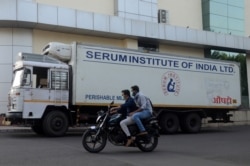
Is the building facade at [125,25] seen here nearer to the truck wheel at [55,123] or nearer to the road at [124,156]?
the truck wheel at [55,123]

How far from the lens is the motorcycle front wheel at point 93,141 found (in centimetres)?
1084

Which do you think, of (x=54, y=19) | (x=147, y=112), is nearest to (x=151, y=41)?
(x=54, y=19)

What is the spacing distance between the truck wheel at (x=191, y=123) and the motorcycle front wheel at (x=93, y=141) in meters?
9.70

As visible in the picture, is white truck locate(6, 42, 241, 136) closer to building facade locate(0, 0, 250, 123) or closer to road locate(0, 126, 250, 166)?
road locate(0, 126, 250, 166)

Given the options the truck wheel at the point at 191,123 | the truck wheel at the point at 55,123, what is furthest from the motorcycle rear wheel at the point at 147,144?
the truck wheel at the point at 191,123

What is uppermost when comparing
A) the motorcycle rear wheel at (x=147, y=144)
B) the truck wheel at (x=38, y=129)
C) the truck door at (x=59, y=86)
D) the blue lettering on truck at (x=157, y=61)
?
the blue lettering on truck at (x=157, y=61)

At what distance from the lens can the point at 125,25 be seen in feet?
87.8

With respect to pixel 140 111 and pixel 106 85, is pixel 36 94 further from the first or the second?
pixel 140 111

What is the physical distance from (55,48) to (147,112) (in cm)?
692

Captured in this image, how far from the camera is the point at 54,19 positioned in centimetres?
2395

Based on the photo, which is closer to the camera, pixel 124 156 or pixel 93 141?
pixel 124 156

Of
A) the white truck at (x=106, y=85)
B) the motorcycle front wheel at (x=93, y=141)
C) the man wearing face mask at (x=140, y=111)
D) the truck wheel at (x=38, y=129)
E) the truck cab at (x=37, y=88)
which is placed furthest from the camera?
the truck wheel at (x=38, y=129)

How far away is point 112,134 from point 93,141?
64cm

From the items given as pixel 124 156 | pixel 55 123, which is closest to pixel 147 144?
pixel 124 156
